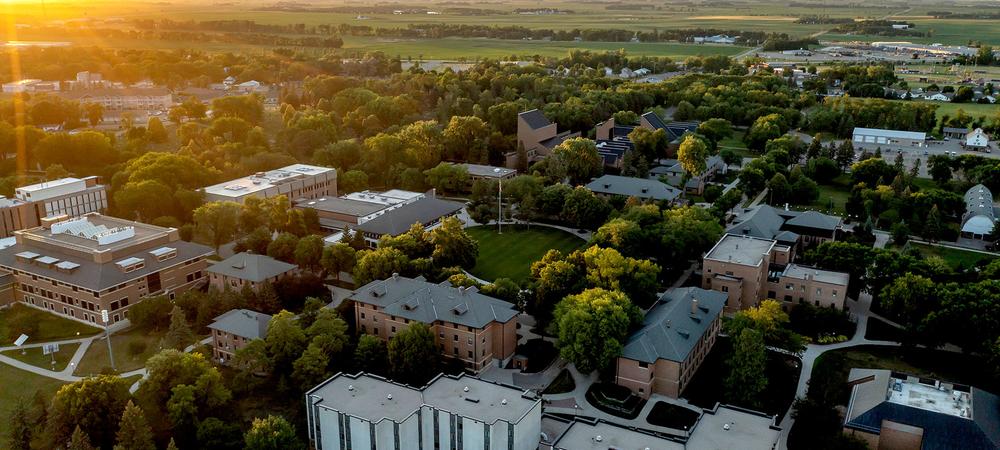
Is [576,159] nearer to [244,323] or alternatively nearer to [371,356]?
[371,356]

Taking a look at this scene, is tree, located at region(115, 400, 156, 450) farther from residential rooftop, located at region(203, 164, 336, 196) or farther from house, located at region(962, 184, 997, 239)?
house, located at region(962, 184, 997, 239)

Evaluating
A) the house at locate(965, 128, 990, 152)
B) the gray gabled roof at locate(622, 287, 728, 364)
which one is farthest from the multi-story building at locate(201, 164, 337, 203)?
the house at locate(965, 128, 990, 152)

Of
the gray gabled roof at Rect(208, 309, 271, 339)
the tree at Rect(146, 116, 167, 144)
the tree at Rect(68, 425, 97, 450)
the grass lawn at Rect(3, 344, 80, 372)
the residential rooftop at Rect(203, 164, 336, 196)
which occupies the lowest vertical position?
the grass lawn at Rect(3, 344, 80, 372)

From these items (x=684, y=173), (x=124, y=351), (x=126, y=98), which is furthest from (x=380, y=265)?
(x=126, y=98)

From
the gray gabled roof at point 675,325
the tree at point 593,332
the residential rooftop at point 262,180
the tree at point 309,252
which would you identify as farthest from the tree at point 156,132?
the gray gabled roof at point 675,325

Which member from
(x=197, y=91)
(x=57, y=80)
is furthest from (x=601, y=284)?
(x=57, y=80)

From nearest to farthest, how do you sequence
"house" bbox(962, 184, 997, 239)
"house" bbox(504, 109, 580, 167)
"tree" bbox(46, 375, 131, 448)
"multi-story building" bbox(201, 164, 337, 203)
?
"tree" bbox(46, 375, 131, 448) < "house" bbox(962, 184, 997, 239) < "multi-story building" bbox(201, 164, 337, 203) < "house" bbox(504, 109, 580, 167)
